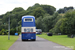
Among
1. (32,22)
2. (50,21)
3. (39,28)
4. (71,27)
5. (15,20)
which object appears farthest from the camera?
(15,20)

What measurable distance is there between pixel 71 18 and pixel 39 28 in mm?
48348

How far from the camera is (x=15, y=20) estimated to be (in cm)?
13825

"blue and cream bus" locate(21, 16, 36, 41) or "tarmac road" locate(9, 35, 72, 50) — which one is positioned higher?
"blue and cream bus" locate(21, 16, 36, 41)

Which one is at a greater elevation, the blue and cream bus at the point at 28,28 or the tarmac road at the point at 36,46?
the blue and cream bus at the point at 28,28

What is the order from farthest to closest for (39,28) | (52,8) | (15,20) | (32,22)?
(52,8) → (15,20) → (39,28) → (32,22)

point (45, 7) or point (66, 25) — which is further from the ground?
point (45, 7)

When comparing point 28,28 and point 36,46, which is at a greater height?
point 28,28

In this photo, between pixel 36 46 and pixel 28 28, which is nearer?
pixel 36 46

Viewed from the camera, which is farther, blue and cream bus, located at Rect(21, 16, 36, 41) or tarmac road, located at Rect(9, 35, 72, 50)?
blue and cream bus, located at Rect(21, 16, 36, 41)

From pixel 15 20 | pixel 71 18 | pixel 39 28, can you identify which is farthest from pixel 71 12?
pixel 15 20

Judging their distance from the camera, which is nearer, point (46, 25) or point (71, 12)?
point (71, 12)

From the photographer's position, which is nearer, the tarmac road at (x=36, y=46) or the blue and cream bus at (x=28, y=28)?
the tarmac road at (x=36, y=46)

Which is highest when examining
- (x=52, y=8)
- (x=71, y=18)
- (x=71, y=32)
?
(x=52, y=8)

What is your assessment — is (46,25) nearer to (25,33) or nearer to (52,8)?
(52,8)
